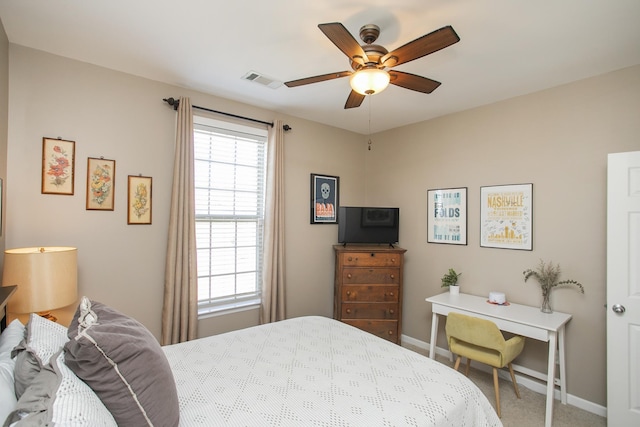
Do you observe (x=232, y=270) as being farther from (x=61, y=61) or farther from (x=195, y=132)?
(x=61, y=61)

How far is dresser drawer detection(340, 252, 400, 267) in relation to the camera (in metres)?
3.63

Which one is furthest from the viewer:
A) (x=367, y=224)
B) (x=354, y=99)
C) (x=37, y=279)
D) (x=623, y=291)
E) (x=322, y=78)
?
(x=367, y=224)

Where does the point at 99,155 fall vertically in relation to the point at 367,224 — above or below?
above

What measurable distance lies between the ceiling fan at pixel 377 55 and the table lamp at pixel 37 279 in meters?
1.87

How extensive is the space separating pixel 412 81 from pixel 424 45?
431 millimetres

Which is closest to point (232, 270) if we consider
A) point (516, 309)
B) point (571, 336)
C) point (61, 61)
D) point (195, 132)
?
point (195, 132)

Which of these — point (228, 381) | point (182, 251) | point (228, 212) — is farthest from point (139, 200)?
point (228, 381)

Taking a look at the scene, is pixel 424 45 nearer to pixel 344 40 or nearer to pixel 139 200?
pixel 344 40

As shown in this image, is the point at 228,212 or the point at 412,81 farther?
the point at 228,212

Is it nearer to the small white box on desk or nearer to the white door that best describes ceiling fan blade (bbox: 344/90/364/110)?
the white door

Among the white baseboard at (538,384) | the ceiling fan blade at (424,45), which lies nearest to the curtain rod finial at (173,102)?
the ceiling fan blade at (424,45)

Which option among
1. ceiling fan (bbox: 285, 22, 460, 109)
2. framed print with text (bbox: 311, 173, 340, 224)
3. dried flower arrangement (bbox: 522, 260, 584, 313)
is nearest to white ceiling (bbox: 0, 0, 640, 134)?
ceiling fan (bbox: 285, 22, 460, 109)

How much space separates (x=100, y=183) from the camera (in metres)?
2.55

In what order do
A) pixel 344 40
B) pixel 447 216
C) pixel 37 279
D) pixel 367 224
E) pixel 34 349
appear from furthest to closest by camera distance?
pixel 367 224 → pixel 447 216 → pixel 37 279 → pixel 344 40 → pixel 34 349
